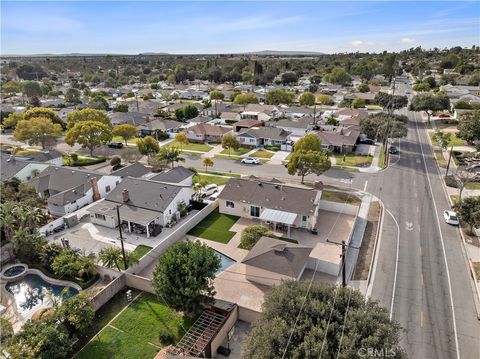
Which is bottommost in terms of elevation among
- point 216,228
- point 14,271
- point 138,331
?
point 14,271

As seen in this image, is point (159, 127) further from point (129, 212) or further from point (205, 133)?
point (129, 212)

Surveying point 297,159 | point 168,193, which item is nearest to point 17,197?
point 168,193

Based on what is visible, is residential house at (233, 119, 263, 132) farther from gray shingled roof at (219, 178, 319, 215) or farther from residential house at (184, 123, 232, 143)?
gray shingled roof at (219, 178, 319, 215)

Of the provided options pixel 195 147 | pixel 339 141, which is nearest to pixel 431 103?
pixel 339 141

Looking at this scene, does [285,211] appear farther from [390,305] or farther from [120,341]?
[120,341]

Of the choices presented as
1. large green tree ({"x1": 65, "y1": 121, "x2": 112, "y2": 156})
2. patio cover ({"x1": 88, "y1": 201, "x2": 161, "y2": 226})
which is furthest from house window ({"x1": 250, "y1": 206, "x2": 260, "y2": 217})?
large green tree ({"x1": 65, "y1": 121, "x2": 112, "y2": 156})
